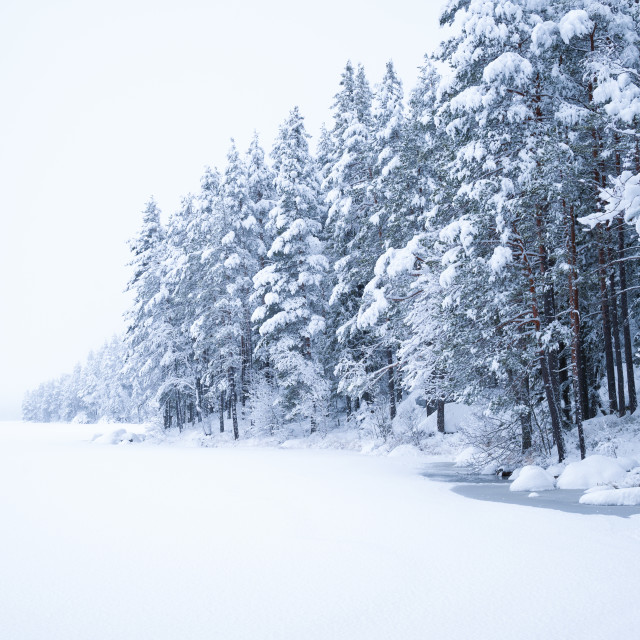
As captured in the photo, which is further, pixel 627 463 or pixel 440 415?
pixel 440 415

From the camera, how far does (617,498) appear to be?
9.55m

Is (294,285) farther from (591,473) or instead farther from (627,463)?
(627,463)

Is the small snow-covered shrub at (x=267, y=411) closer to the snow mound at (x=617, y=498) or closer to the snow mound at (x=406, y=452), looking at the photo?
the snow mound at (x=406, y=452)

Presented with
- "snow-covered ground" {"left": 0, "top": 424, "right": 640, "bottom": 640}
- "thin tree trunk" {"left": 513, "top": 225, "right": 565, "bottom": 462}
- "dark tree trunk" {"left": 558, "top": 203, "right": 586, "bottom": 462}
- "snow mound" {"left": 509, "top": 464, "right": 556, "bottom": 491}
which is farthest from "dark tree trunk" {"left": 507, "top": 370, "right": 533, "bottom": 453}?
"snow-covered ground" {"left": 0, "top": 424, "right": 640, "bottom": 640}

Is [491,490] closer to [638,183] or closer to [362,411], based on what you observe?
[638,183]

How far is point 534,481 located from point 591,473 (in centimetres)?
125

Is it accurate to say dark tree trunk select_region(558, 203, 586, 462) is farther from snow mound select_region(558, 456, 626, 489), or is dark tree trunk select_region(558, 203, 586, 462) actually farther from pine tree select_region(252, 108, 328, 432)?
pine tree select_region(252, 108, 328, 432)

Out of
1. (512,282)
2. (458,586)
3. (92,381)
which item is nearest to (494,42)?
(512,282)

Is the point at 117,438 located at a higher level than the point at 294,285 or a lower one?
lower

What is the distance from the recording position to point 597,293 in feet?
55.0

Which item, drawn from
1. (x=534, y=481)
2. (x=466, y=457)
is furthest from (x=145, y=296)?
(x=534, y=481)

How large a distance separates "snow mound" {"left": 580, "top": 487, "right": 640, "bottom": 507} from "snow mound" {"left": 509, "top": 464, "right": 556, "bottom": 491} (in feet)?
6.69

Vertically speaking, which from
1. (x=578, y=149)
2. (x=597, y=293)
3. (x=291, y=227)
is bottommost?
(x=597, y=293)

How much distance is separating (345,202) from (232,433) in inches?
662
